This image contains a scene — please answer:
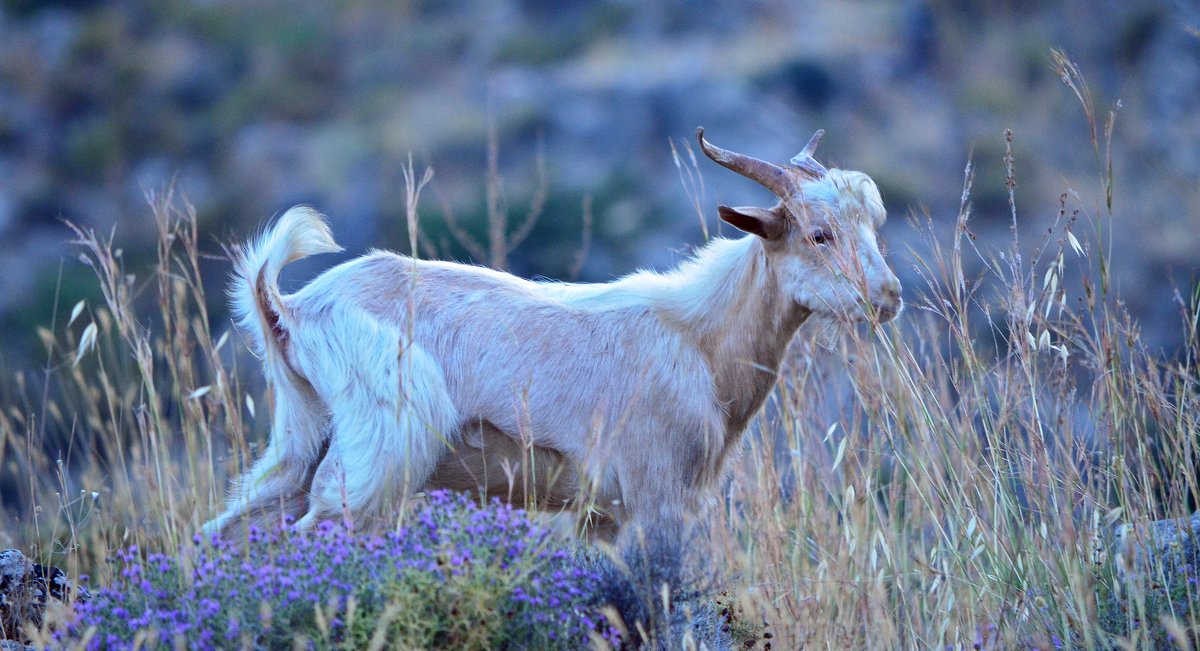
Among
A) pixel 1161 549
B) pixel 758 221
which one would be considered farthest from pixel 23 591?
pixel 1161 549

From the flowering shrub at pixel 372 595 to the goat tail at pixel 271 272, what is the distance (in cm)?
102

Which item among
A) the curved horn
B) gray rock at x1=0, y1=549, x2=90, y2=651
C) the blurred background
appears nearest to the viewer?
gray rock at x1=0, y1=549, x2=90, y2=651

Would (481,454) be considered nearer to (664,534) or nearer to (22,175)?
(664,534)

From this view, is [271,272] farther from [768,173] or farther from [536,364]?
[768,173]

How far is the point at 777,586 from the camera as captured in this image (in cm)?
365

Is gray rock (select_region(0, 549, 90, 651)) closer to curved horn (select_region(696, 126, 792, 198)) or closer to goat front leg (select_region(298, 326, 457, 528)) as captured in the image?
goat front leg (select_region(298, 326, 457, 528))

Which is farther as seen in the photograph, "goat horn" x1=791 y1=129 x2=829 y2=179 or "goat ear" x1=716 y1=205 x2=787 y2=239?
"goat horn" x1=791 y1=129 x2=829 y2=179

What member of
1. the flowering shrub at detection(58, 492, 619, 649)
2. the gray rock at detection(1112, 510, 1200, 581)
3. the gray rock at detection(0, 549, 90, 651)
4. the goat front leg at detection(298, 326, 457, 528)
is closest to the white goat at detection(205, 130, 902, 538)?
Answer: the goat front leg at detection(298, 326, 457, 528)

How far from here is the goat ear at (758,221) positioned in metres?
4.03

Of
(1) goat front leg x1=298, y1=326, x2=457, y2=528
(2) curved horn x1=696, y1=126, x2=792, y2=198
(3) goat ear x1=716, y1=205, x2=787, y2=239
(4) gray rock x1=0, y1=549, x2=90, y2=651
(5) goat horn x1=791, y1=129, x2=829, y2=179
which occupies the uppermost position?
(5) goat horn x1=791, y1=129, x2=829, y2=179

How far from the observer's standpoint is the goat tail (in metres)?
4.09

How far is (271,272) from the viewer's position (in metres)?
4.10

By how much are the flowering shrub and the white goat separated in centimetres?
71

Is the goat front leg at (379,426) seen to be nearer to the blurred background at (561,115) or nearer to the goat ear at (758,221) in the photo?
the goat ear at (758,221)
